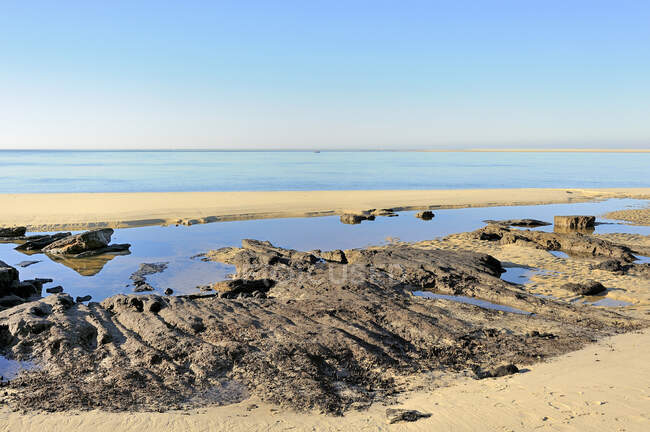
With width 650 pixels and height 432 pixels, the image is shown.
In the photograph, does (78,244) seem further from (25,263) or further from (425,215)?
(425,215)

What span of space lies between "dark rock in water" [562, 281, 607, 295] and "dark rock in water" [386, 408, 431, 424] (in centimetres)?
739

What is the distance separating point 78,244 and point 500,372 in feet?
46.5

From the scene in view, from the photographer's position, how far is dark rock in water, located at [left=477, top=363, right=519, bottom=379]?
20.5 feet

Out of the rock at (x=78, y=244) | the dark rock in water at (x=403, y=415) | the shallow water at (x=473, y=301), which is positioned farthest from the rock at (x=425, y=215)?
the dark rock in water at (x=403, y=415)

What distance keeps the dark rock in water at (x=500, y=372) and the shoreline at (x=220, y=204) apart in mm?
17634

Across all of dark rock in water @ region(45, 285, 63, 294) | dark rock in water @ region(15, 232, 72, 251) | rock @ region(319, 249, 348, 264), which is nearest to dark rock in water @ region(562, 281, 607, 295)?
rock @ region(319, 249, 348, 264)

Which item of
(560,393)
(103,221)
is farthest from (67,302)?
(103,221)

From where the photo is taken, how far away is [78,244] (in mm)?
15477

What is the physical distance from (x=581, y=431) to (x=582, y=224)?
59.3 ft

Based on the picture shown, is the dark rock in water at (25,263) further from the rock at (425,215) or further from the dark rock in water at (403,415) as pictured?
the rock at (425,215)

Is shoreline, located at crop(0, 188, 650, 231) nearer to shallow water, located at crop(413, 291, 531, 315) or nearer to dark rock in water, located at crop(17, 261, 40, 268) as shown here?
dark rock in water, located at crop(17, 261, 40, 268)

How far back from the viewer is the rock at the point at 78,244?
Result: 1550cm

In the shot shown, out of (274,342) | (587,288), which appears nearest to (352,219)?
(587,288)

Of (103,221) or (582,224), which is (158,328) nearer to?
(103,221)
